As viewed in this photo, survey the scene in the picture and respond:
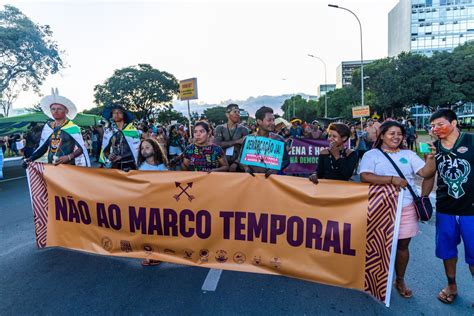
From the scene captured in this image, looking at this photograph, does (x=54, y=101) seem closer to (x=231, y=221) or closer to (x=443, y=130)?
(x=231, y=221)

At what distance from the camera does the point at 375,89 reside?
1646 inches

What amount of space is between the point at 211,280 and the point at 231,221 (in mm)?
764

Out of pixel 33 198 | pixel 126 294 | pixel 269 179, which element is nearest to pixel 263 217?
pixel 269 179

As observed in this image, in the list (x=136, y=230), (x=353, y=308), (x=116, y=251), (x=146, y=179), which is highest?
(x=146, y=179)

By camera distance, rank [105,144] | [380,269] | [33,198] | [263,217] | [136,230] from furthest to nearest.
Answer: [105,144], [33,198], [136,230], [263,217], [380,269]

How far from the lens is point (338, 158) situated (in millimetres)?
3471

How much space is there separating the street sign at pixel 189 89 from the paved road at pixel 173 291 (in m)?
6.76

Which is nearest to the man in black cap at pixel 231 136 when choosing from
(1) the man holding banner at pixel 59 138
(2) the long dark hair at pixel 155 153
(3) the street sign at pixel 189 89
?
(2) the long dark hair at pixel 155 153

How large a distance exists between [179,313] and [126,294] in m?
0.66

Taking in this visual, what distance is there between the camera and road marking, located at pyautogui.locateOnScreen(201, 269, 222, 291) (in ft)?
10.9

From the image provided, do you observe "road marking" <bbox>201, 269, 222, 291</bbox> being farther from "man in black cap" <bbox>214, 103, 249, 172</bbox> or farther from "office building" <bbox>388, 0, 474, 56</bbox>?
"office building" <bbox>388, 0, 474, 56</bbox>

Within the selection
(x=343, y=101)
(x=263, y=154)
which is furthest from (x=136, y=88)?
(x=263, y=154)

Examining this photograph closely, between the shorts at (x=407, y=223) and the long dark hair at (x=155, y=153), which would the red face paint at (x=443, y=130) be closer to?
the shorts at (x=407, y=223)

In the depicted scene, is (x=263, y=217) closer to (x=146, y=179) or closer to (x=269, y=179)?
(x=269, y=179)
